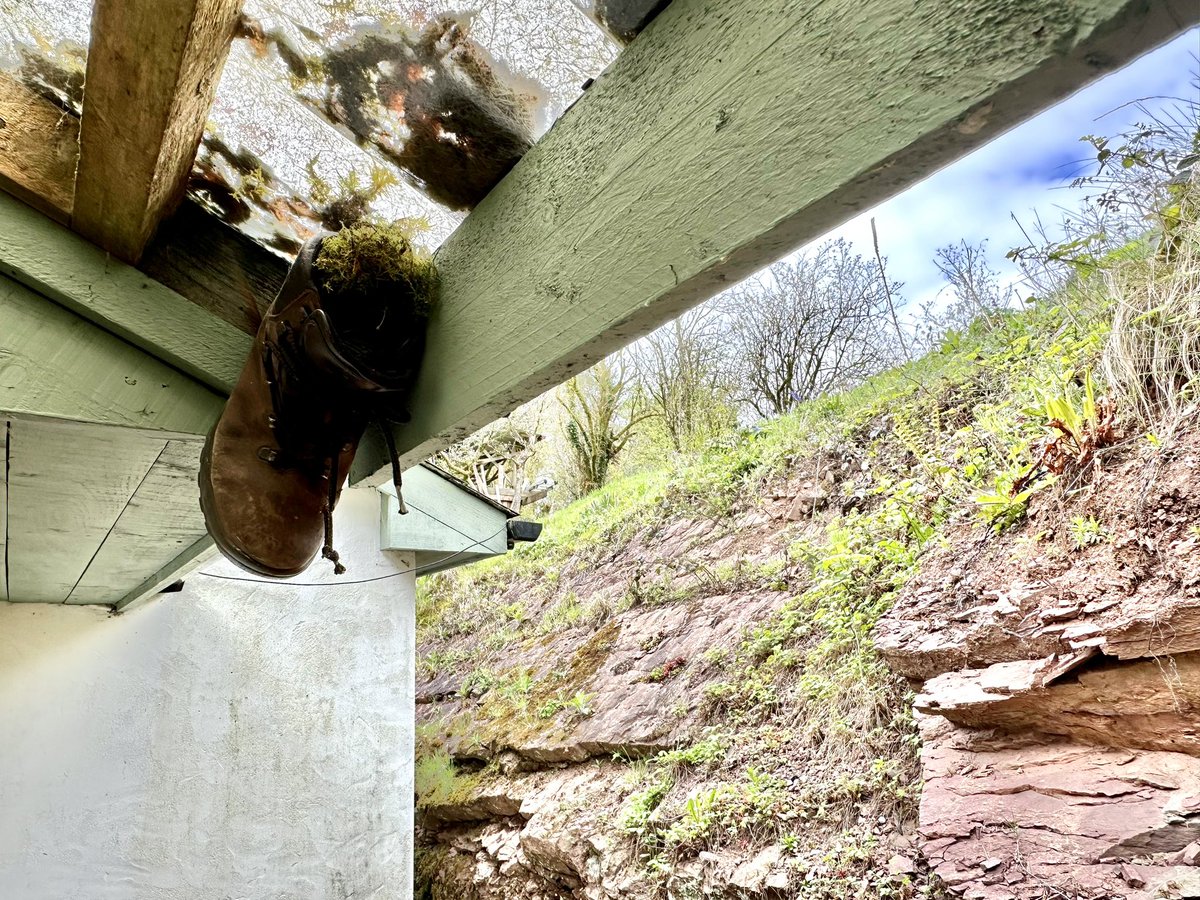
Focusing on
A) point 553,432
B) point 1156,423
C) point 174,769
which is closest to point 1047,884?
point 1156,423

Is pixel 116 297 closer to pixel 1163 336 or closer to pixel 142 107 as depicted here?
pixel 142 107

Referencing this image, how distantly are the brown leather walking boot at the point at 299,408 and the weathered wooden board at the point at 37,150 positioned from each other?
39 cm

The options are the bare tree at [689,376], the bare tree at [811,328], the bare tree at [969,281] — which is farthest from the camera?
the bare tree at [689,376]

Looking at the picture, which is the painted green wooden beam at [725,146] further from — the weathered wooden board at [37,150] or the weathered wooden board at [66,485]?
the weathered wooden board at [66,485]

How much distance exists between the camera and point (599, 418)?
7.21 meters

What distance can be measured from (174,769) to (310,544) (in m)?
→ 1.97

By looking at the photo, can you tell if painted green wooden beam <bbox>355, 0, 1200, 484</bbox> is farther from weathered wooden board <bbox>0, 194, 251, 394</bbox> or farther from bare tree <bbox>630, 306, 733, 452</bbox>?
bare tree <bbox>630, 306, 733, 452</bbox>

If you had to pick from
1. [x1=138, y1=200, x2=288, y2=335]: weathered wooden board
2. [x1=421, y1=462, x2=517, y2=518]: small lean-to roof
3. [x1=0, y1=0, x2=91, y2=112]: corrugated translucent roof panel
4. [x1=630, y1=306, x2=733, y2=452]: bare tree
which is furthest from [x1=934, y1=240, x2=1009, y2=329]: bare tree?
[x1=0, y1=0, x2=91, y2=112]: corrugated translucent roof panel

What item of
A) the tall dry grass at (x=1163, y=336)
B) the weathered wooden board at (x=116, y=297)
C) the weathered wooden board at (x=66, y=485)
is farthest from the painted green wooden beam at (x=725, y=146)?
the tall dry grass at (x=1163, y=336)

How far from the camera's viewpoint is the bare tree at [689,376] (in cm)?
592

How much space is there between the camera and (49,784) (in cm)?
216

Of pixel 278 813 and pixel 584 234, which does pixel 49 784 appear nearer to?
pixel 278 813

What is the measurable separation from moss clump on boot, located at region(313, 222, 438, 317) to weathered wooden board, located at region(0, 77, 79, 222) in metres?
0.46

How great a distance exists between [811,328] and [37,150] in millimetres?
4969
